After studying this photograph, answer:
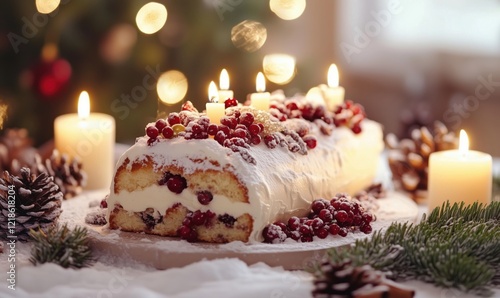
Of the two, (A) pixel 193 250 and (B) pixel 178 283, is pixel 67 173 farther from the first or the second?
(B) pixel 178 283

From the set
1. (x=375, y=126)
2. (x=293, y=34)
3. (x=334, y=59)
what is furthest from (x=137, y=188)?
(x=334, y=59)

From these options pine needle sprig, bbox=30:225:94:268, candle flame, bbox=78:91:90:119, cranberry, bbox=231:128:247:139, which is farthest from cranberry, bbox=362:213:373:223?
candle flame, bbox=78:91:90:119

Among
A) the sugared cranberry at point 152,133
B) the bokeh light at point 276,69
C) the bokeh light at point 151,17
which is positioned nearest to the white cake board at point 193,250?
the sugared cranberry at point 152,133

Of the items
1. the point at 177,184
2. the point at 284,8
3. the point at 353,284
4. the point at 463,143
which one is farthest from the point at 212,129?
the point at 284,8

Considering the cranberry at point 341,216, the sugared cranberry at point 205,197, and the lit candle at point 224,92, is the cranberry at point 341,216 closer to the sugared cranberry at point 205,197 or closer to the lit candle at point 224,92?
the sugared cranberry at point 205,197

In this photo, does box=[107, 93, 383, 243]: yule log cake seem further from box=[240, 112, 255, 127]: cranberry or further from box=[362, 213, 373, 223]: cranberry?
box=[362, 213, 373, 223]: cranberry

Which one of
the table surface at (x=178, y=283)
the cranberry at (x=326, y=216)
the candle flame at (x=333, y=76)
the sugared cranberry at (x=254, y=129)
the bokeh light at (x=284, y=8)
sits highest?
the bokeh light at (x=284, y=8)
